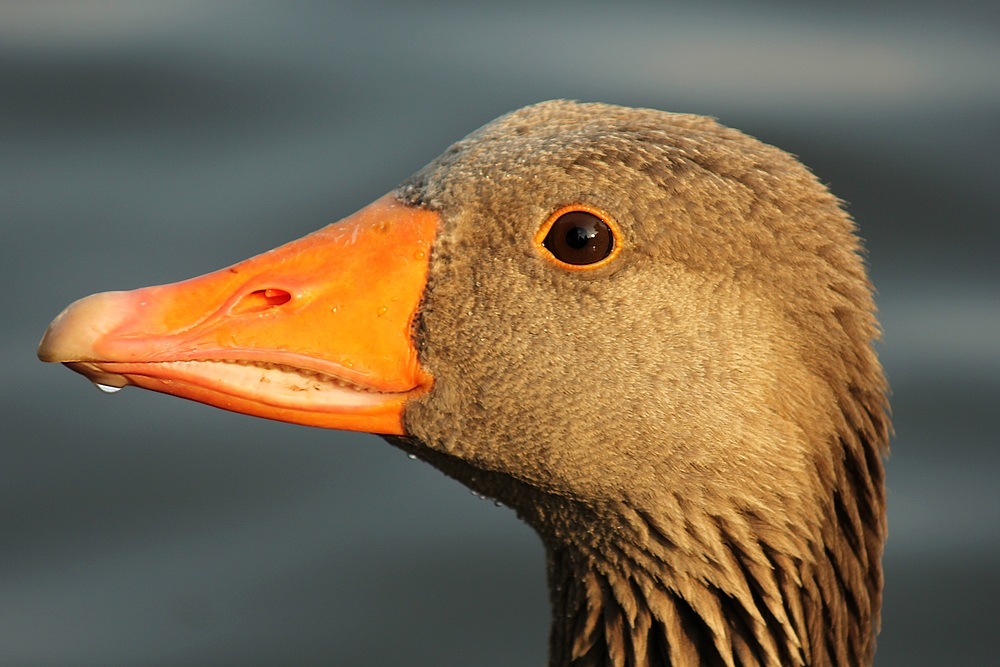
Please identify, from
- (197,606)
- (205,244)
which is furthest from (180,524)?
(205,244)

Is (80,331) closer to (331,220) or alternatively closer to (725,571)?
(725,571)

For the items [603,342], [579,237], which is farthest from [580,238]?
[603,342]

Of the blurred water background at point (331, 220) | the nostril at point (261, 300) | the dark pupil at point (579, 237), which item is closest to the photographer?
the dark pupil at point (579, 237)

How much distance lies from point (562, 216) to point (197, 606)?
3685mm

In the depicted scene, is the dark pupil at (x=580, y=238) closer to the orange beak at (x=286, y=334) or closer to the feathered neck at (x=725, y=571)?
the orange beak at (x=286, y=334)

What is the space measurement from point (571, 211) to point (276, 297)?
973 mm

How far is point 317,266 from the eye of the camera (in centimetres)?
409

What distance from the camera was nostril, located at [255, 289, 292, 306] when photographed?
405 centimetres

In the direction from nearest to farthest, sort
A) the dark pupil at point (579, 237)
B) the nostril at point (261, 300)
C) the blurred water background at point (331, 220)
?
the dark pupil at point (579, 237)
the nostril at point (261, 300)
the blurred water background at point (331, 220)

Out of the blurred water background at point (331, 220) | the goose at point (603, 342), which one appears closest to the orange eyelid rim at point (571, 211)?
the goose at point (603, 342)

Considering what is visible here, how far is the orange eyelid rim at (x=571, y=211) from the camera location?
3922 millimetres

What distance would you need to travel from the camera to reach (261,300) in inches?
159

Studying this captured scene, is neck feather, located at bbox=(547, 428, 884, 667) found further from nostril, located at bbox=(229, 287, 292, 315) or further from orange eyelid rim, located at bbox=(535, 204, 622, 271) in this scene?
nostril, located at bbox=(229, 287, 292, 315)

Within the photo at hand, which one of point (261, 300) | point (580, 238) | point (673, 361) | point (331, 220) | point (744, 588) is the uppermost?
point (331, 220)
